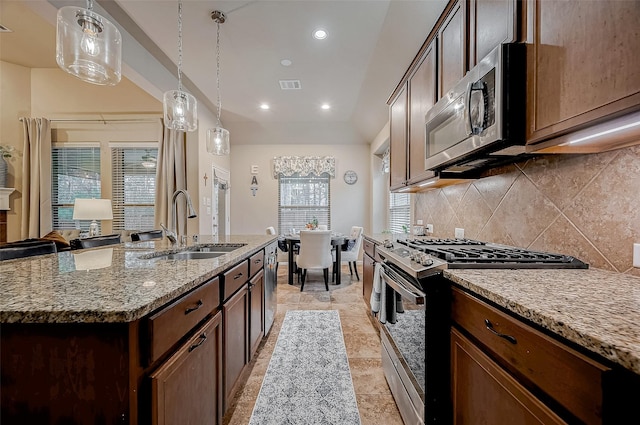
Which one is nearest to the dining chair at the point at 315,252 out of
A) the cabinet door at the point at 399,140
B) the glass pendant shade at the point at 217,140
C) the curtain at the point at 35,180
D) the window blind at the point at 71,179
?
the cabinet door at the point at 399,140

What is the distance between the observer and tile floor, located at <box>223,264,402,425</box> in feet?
5.12

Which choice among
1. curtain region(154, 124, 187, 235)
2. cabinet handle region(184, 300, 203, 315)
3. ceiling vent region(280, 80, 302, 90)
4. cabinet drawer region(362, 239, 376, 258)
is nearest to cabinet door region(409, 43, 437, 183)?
cabinet drawer region(362, 239, 376, 258)

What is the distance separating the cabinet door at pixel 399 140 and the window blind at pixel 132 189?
4.16m

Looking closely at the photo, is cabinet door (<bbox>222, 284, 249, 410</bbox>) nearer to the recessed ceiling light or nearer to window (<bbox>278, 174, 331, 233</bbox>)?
the recessed ceiling light

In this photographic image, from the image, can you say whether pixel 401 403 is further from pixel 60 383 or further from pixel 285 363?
pixel 60 383

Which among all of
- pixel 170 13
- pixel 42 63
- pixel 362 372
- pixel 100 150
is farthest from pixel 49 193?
pixel 362 372

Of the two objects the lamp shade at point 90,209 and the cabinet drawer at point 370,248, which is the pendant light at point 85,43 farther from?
the lamp shade at point 90,209

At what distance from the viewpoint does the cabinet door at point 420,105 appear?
1.92 meters

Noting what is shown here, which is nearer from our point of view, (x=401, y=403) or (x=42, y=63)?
(x=401, y=403)

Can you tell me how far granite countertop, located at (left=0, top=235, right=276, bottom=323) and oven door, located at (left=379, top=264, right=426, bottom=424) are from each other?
934 mm

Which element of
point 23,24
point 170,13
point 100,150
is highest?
point 23,24

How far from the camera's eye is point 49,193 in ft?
14.2

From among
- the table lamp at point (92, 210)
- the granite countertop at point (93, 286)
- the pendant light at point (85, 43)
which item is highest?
the pendant light at point (85, 43)

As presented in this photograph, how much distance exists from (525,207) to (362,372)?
5.13 ft
